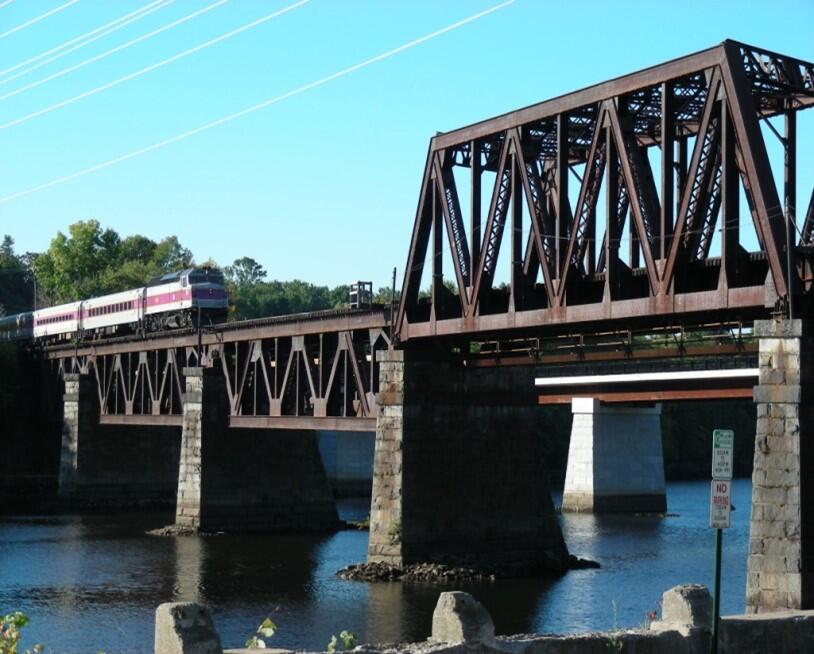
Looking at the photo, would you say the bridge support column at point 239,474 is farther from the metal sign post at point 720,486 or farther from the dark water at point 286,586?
the metal sign post at point 720,486

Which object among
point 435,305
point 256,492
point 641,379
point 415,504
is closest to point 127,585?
point 415,504

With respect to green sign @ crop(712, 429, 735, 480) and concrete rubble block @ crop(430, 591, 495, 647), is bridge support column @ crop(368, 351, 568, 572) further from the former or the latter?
concrete rubble block @ crop(430, 591, 495, 647)

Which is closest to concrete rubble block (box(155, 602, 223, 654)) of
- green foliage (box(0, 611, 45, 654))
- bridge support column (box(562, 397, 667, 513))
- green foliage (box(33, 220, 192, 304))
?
green foliage (box(0, 611, 45, 654))

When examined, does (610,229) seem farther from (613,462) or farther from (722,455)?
(613,462)

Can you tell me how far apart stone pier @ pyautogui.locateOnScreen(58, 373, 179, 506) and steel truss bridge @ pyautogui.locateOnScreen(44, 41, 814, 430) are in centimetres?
2882

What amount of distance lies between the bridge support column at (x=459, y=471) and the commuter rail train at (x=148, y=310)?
2849cm

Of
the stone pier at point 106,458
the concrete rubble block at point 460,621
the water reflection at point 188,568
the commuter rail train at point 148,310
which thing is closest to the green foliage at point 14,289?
the commuter rail train at point 148,310

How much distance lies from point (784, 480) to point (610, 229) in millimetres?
10087

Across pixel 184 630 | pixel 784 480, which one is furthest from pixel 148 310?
pixel 184 630

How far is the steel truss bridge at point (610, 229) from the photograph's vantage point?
3378 centimetres

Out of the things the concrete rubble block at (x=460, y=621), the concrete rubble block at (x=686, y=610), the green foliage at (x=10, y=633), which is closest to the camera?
the green foliage at (x=10, y=633)

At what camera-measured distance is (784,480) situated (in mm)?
29656

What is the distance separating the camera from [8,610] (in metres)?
41.4

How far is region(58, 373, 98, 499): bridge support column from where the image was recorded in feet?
275
